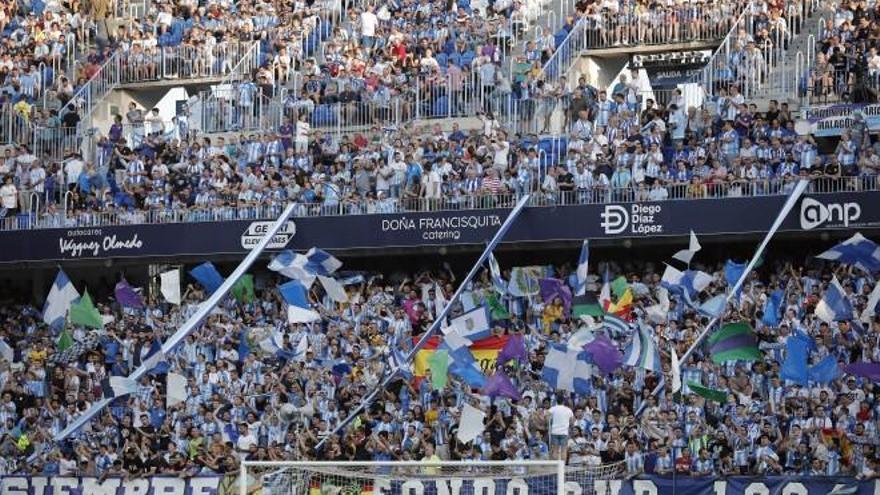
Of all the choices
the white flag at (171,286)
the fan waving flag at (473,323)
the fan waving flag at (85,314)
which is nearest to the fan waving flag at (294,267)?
the white flag at (171,286)

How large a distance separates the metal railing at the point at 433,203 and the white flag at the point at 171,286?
93.6 inches

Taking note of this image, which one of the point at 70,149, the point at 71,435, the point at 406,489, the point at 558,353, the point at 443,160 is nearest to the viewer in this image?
the point at 406,489

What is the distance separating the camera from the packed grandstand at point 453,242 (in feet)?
104

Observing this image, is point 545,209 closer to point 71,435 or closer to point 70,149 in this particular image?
point 71,435

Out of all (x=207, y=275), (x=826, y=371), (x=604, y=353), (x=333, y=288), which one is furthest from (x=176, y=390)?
(x=826, y=371)

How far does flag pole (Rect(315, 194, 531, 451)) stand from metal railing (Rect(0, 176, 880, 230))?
1.31ft

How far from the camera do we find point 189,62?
4519 cm

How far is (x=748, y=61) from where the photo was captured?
126 ft

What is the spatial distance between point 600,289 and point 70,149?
12738mm

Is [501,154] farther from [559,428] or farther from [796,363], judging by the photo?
[796,363]

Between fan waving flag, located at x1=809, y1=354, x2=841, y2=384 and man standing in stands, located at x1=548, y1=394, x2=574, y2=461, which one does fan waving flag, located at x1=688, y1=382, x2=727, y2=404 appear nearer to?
fan waving flag, located at x1=809, y1=354, x2=841, y2=384

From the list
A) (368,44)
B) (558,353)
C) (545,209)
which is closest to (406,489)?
(558,353)

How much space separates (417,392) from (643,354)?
4722 millimetres

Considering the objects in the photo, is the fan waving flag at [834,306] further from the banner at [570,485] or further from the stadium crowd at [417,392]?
the banner at [570,485]
